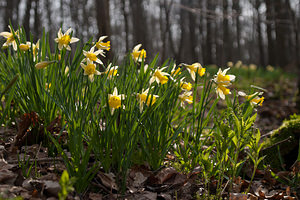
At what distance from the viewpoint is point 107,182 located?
1.55 metres

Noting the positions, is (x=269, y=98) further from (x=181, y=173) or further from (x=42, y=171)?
(x=42, y=171)

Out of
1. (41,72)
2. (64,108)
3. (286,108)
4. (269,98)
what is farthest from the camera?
(269,98)

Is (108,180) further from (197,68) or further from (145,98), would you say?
(197,68)

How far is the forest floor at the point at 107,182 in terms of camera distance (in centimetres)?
137

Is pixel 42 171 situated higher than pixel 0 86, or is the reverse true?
pixel 0 86

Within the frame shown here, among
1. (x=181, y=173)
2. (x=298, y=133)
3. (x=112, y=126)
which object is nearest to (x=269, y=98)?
(x=298, y=133)

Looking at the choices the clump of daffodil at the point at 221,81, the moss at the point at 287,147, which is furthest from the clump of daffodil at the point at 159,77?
the moss at the point at 287,147

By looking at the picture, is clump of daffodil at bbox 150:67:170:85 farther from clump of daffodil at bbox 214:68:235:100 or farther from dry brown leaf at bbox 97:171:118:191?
dry brown leaf at bbox 97:171:118:191

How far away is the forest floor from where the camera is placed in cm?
137

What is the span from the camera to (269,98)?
234 inches

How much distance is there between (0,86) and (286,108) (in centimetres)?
466

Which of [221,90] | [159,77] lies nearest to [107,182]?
[159,77]

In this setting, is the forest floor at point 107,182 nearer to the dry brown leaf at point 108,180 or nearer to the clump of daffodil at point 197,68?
the dry brown leaf at point 108,180

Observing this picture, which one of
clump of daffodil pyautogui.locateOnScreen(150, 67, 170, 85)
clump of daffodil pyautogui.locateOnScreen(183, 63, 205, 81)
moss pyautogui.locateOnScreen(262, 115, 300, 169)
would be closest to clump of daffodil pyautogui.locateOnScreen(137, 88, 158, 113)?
clump of daffodil pyautogui.locateOnScreen(150, 67, 170, 85)
